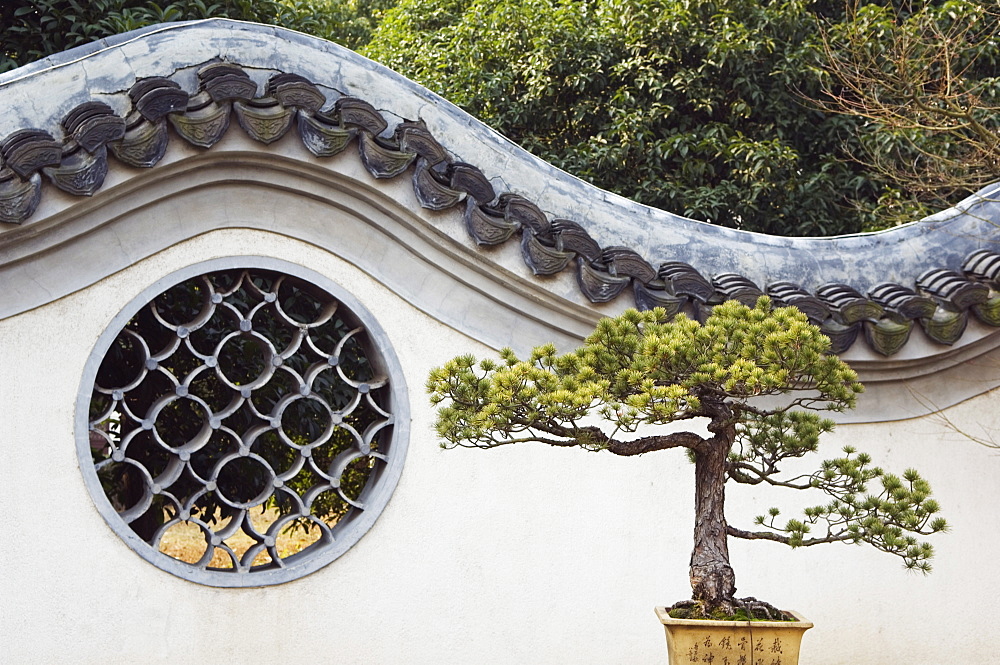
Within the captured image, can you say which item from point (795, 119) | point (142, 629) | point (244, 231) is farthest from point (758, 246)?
point (795, 119)

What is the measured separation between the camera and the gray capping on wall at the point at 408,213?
3.56 metres

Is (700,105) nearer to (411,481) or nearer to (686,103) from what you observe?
(686,103)

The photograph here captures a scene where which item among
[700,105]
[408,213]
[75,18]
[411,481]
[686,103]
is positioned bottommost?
[411,481]

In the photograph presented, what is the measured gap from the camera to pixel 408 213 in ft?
13.1

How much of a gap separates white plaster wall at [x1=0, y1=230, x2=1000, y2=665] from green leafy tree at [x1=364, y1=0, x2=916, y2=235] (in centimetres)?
360

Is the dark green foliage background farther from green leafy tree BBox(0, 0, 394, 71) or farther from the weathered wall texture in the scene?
the weathered wall texture

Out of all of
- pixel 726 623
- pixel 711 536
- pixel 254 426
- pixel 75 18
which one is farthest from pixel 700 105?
pixel 726 623

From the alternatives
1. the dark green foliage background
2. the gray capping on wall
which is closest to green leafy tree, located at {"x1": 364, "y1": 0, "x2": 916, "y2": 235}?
the dark green foliage background

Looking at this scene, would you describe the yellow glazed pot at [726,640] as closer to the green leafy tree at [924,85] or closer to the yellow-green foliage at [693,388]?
the yellow-green foliage at [693,388]

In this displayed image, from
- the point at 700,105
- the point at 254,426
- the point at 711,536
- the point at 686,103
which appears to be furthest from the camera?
the point at 686,103

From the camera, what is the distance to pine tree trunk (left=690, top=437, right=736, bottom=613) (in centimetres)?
313

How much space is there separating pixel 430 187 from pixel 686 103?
488 centimetres

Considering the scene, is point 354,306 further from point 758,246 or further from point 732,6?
point 732,6

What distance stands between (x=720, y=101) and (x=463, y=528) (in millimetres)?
5318
